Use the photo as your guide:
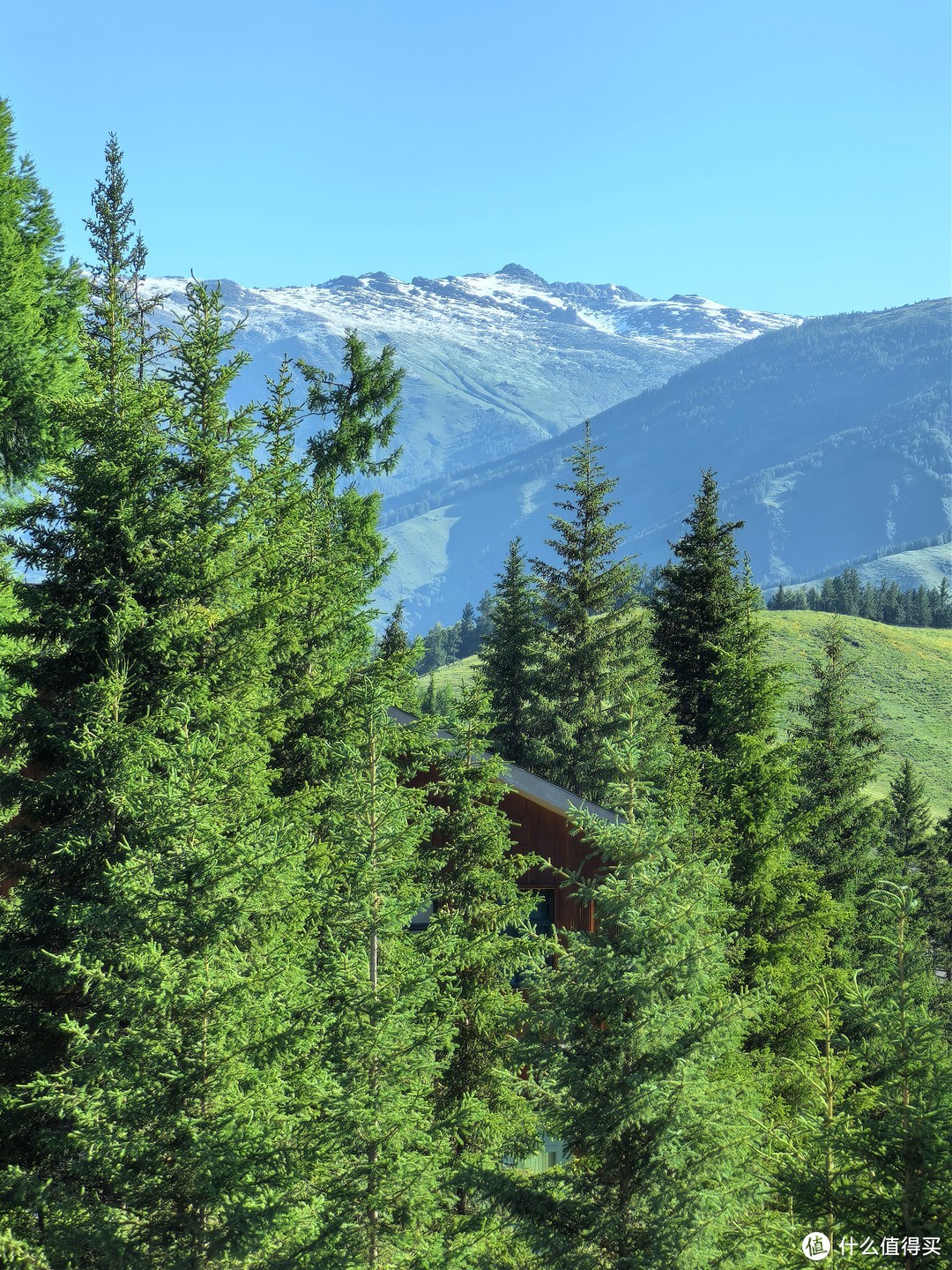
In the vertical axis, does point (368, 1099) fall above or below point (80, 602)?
below

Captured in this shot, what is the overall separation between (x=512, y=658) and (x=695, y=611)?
8.52 meters

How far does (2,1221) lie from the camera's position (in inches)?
527

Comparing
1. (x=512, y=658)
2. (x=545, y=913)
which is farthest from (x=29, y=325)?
(x=512, y=658)

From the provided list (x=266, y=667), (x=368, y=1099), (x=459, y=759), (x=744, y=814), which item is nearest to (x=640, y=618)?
(x=744, y=814)

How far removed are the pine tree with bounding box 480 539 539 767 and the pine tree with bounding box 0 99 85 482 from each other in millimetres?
23952

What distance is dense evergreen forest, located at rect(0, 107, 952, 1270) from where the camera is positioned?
11.9 m

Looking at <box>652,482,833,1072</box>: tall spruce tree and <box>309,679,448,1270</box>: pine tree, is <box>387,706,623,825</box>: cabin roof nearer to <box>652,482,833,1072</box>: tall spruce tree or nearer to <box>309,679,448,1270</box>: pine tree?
<box>652,482,833,1072</box>: tall spruce tree

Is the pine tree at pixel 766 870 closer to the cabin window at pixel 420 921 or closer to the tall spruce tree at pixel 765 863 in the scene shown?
the tall spruce tree at pixel 765 863

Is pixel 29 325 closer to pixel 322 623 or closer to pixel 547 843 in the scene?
pixel 322 623

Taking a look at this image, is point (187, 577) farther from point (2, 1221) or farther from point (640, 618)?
point (640, 618)

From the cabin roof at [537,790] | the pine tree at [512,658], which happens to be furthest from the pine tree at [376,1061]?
the pine tree at [512,658]

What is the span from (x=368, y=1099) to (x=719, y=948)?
4408mm

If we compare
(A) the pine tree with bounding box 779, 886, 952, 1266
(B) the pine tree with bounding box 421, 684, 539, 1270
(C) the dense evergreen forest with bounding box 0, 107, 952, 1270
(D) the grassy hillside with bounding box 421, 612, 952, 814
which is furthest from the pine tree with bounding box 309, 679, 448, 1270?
(D) the grassy hillside with bounding box 421, 612, 952, 814

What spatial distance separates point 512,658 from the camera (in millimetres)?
44094
